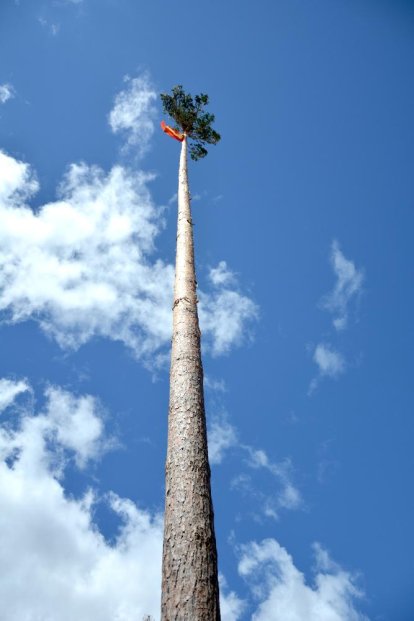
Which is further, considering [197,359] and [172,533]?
[197,359]

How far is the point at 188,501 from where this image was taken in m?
3.28

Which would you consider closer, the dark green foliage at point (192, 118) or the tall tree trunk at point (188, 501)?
the tall tree trunk at point (188, 501)

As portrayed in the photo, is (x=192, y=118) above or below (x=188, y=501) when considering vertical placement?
above

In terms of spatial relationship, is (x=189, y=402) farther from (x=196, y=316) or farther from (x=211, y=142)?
(x=211, y=142)

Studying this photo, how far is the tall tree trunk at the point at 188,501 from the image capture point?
2.72m

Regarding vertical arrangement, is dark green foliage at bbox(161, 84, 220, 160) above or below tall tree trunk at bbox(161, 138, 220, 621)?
above

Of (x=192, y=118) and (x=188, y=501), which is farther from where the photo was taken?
(x=192, y=118)

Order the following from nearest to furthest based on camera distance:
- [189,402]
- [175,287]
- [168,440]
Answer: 1. [168,440]
2. [189,402]
3. [175,287]

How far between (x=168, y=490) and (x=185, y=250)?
447cm

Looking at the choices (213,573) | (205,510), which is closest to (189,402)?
(205,510)

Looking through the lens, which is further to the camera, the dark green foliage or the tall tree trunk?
the dark green foliage

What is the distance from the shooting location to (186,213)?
27.9 ft

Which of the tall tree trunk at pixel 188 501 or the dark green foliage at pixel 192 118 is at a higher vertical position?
the dark green foliage at pixel 192 118

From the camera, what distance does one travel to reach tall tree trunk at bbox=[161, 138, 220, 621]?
272cm
